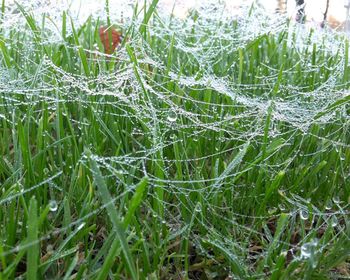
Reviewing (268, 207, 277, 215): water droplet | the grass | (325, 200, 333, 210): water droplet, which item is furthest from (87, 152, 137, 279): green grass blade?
(325, 200, 333, 210): water droplet

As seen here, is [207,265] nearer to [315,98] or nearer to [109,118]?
[109,118]

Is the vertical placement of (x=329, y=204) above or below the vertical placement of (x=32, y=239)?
below

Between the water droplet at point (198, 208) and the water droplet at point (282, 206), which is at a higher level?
the water droplet at point (198, 208)

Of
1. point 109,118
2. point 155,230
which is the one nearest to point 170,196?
point 155,230

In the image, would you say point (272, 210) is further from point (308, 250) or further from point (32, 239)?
point (32, 239)

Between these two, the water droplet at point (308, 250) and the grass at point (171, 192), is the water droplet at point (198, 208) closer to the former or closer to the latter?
the grass at point (171, 192)

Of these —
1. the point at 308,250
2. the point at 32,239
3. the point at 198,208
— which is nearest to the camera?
the point at 32,239

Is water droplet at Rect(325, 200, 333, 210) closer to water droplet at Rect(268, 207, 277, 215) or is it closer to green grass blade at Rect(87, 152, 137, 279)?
water droplet at Rect(268, 207, 277, 215)

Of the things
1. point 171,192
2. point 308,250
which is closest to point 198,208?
point 171,192

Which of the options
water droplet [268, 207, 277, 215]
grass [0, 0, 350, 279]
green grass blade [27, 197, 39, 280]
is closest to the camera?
green grass blade [27, 197, 39, 280]

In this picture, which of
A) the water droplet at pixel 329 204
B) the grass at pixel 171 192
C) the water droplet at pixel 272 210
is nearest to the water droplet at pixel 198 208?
the grass at pixel 171 192

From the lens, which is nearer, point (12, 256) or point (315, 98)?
point (12, 256)
